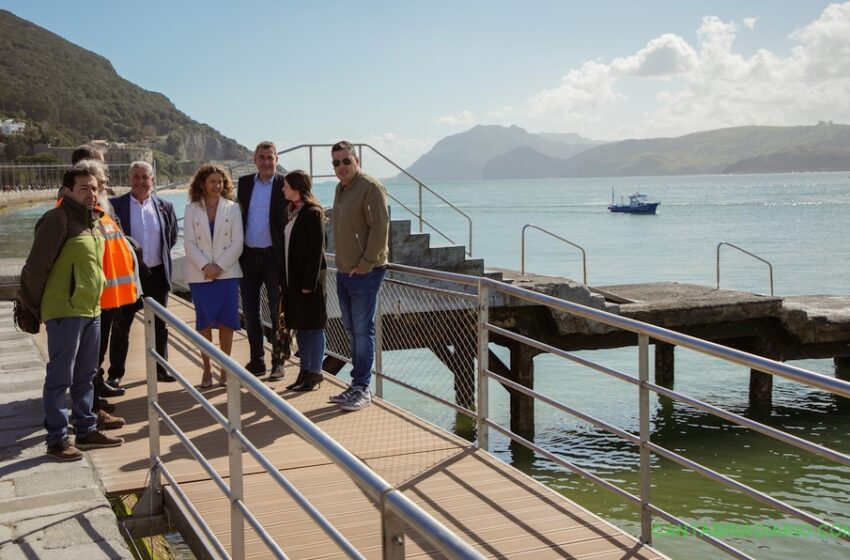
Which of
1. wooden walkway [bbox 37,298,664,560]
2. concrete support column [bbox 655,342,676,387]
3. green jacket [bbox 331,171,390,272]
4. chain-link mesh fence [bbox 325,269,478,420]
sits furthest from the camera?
concrete support column [bbox 655,342,676,387]

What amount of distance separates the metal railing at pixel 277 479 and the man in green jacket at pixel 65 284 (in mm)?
480

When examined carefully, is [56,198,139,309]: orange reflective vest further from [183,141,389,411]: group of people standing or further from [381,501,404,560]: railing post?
[381,501,404,560]: railing post

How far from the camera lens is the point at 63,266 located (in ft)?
16.7

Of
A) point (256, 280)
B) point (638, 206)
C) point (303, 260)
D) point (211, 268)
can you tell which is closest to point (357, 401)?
point (303, 260)

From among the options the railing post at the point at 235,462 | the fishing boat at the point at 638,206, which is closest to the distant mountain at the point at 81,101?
the fishing boat at the point at 638,206

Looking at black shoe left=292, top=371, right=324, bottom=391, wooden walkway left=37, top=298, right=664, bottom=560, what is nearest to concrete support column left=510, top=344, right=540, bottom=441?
black shoe left=292, top=371, right=324, bottom=391

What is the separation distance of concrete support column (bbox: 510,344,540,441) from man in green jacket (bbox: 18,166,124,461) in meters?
8.88

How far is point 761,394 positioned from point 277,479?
45.1 feet

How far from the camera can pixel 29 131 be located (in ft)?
350

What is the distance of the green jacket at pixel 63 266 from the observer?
5.00 m

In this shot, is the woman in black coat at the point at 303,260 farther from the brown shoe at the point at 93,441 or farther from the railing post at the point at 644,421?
the railing post at the point at 644,421

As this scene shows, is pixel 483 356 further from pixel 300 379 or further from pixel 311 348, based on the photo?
pixel 300 379

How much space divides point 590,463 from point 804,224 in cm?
7555

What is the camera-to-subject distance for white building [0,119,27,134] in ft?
355
